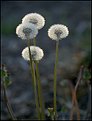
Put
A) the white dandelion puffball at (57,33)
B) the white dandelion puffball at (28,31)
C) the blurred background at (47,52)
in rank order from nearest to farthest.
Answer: the white dandelion puffball at (28,31) < the white dandelion puffball at (57,33) < the blurred background at (47,52)

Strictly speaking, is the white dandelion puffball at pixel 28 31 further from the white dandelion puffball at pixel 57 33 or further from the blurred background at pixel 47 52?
the blurred background at pixel 47 52

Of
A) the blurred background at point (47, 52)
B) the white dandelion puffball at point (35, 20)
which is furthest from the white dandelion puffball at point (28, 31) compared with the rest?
the blurred background at point (47, 52)

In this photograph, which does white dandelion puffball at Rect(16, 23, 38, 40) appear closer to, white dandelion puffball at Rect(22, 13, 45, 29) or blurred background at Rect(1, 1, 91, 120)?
white dandelion puffball at Rect(22, 13, 45, 29)

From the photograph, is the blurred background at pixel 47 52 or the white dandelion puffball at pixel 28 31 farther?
the blurred background at pixel 47 52

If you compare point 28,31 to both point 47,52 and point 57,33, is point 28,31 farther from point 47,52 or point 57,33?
point 47,52

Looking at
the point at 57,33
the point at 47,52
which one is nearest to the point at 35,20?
the point at 57,33

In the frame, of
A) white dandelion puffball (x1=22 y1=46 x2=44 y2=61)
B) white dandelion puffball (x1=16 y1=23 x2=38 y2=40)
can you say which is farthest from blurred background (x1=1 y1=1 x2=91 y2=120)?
white dandelion puffball (x1=16 y1=23 x2=38 y2=40)

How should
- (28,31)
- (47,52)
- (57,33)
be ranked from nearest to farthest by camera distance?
(28,31)
(57,33)
(47,52)

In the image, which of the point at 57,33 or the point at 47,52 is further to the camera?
the point at 47,52

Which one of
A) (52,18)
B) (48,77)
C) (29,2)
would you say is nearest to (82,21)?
(52,18)
